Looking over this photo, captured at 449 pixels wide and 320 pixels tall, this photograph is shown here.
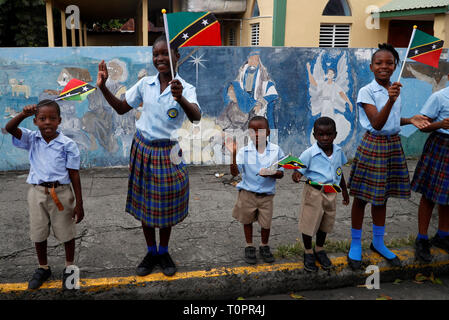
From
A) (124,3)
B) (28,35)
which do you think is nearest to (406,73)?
(124,3)

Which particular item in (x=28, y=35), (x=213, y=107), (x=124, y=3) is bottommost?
(x=213, y=107)

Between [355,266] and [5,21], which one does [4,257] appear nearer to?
[355,266]

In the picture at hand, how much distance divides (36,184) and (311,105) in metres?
4.56

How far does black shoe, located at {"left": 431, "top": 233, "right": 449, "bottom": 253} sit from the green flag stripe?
9.48ft

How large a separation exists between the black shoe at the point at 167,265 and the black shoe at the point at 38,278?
846 mm

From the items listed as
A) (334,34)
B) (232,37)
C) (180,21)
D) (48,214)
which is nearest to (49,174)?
(48,214)

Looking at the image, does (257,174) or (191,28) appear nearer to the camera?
(191,28)

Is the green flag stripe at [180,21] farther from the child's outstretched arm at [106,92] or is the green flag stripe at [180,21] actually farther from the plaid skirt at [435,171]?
the plaid skirt at [435,171]

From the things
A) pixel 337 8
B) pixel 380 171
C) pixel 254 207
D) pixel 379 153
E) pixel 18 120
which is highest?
pixel 337 8

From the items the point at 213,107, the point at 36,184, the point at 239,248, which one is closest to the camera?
the point at 36,184

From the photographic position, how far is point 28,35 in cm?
1330

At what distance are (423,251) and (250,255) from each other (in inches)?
60.0

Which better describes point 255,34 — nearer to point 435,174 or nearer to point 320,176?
point 435,174

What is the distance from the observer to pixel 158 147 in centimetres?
282
